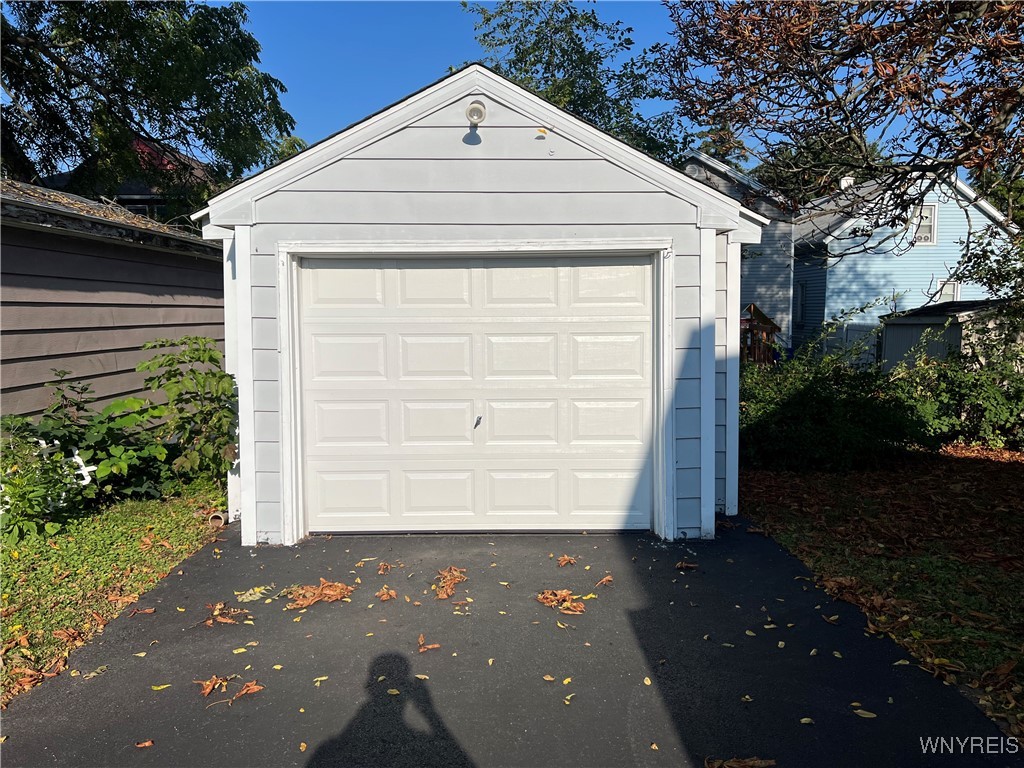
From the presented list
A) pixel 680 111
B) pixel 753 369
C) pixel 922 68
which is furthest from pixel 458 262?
pixel 680 111

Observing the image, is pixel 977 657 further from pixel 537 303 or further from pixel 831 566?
pixel 537 303

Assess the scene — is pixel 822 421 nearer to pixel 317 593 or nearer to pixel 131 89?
pixel 317 593

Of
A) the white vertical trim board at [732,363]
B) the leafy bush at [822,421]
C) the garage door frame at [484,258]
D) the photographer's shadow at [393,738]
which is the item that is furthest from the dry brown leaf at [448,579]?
the leafy bush at [822,421]

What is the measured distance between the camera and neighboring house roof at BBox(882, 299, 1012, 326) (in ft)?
32.2

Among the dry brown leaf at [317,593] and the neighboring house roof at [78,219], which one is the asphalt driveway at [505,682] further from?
the neighboring house roof at [78,219]

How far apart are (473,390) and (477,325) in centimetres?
51

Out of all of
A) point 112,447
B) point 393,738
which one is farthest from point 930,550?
point 112,447

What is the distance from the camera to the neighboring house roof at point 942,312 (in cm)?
980

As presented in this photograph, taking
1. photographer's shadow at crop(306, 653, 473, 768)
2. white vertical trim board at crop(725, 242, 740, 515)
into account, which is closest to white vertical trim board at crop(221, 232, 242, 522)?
photographer's shadow at crop(306, 653, 473, 768)

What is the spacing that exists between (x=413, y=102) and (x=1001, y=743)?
4.96m

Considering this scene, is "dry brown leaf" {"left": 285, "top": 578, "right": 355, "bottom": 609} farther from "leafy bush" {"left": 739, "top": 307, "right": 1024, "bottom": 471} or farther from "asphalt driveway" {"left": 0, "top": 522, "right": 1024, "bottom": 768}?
"leafy bush" {"left": 739, "top": 307, "right": 1024, "bottom": 471}

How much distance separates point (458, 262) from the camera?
17.7 ft

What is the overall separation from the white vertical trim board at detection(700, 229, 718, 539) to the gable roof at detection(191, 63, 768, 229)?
424 millimetres

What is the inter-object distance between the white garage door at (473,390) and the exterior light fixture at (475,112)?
105 centimetres
